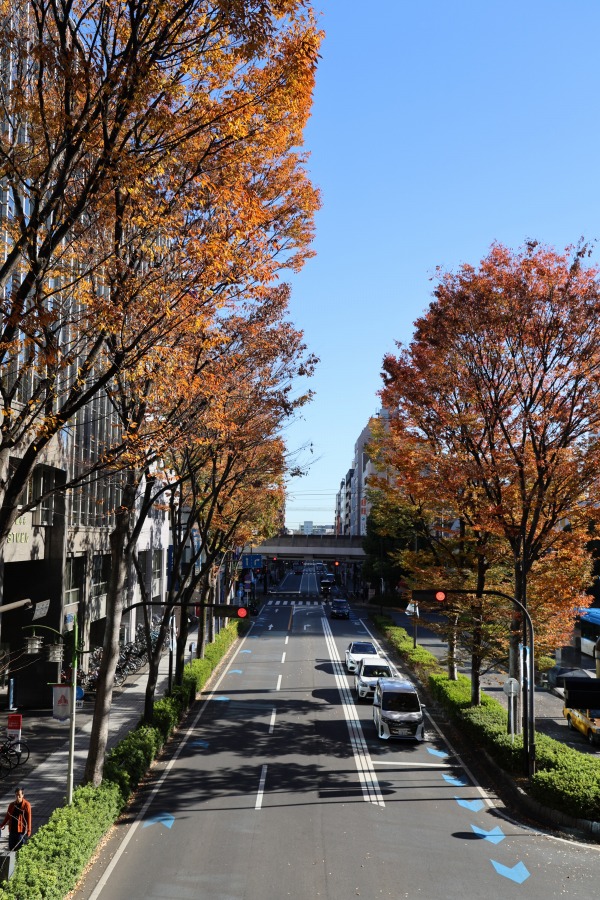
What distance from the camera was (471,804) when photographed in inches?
638

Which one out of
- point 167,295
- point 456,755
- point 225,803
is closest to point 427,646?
point 456,755

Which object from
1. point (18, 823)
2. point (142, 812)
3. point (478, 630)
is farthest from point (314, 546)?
point (18, 823)

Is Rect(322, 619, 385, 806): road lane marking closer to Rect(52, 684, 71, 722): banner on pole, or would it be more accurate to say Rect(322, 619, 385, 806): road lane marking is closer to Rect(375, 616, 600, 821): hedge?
Rect(375, 616, 600, 821): hedge

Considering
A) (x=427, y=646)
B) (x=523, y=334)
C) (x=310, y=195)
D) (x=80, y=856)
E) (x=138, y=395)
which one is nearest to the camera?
(x=80, y=856)

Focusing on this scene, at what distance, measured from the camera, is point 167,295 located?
33.8 ft

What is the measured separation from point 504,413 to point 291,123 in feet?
39.4

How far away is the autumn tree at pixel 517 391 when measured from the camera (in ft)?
60.0

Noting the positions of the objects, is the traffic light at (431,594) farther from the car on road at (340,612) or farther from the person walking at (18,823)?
the car on road at (340,612)

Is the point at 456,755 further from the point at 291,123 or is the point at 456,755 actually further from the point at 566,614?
the point at 291,123

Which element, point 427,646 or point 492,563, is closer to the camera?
point 492,563

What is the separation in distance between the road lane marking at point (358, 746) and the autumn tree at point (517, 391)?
4.90 meters

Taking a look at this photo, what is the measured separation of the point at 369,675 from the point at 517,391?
14.0 m

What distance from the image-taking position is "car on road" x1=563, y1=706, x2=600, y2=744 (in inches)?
909

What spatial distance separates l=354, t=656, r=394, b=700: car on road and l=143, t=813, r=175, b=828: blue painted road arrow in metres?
13.2
